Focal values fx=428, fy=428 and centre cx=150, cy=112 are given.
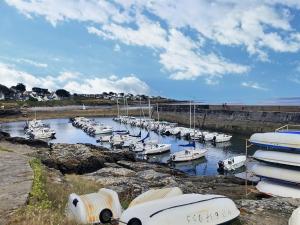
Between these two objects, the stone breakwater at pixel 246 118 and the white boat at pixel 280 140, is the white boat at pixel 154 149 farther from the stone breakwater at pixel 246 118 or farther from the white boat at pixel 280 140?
the white boat at pixel 280 140

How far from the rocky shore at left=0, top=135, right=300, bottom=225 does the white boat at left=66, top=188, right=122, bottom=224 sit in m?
1.28

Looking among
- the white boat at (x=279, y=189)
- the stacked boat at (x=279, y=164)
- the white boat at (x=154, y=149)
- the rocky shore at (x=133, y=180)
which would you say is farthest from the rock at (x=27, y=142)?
the white boat at (x=279, y=189)

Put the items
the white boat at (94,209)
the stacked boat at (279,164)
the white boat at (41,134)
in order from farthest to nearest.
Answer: the white boat at (41,134), the stacked boat at (279,164), the white boat at (94,209)

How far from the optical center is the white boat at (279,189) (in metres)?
16.7

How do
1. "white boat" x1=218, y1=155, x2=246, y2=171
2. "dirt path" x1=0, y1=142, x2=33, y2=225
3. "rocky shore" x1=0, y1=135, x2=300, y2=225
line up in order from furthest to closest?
"white boat" x1=218, y1=155, x2=246, y2=171
"rocky shore" x1=0, y1=135, x2=300, y2=225
"dirt path" x1=0, y1=142, x2=33, y2=225

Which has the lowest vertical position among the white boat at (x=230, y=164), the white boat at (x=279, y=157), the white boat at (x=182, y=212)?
the white boat at (x=230, y=164)

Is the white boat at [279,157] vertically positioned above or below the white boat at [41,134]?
above

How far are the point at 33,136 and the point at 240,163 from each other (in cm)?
4830

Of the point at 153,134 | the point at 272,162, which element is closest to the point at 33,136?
the point at 153,134

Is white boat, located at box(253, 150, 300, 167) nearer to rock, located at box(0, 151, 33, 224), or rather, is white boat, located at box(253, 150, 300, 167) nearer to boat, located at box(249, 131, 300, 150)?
boat, located at box(249, 131, 300, 150)

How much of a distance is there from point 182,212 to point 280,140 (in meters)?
10.9

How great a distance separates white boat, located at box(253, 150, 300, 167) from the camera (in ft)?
53.6

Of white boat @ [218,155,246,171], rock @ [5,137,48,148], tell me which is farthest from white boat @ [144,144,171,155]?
rock @ [5,137,48,148]

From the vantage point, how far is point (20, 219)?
740cm
